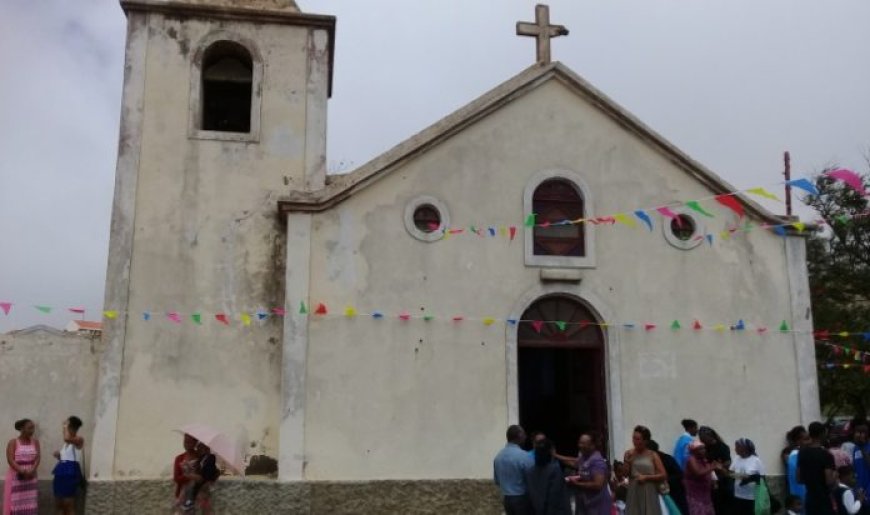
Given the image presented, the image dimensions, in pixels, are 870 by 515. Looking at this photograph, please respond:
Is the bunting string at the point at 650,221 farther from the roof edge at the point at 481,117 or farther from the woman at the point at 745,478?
the woman at the point at 745,478

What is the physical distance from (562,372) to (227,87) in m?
7.39

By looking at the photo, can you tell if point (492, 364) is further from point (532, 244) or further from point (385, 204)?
point (385, 204)

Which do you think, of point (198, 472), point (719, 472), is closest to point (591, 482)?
point (719, 472)

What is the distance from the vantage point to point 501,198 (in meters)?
11.6

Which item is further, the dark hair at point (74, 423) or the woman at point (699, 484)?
the dark hair at point (74, 423)

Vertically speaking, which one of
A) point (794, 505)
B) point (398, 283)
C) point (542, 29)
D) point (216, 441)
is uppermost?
point (542, 29)

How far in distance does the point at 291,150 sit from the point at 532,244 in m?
3.82

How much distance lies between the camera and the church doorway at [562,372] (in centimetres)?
1144

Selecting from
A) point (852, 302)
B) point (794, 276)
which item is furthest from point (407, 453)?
point (852, 302)

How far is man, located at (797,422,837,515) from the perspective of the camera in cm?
792

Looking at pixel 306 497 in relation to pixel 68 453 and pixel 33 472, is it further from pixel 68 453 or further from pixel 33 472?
pixel 33 472

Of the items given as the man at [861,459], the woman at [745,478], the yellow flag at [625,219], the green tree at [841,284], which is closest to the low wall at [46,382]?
the yellow flag at [625,219]

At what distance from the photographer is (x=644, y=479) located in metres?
7.77

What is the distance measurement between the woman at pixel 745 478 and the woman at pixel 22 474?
8479 millimetres
